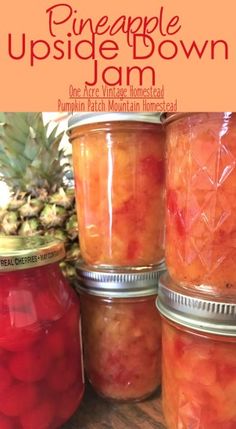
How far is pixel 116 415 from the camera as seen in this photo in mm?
574

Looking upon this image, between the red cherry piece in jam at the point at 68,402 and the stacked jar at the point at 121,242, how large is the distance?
8 cm

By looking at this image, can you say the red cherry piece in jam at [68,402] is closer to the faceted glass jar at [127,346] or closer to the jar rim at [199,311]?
the faceted glass jar at [127,346]

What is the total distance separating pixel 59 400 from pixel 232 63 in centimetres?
51

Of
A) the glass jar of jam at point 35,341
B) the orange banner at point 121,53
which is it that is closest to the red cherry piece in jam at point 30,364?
the glass jar of jam at point 35,341

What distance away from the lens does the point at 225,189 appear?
16.4 inches

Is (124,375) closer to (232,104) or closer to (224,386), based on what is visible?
(224,386)

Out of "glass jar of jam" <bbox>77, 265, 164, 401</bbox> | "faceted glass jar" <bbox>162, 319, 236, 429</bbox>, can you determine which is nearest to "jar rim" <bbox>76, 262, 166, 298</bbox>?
"glass jar of jam" <bbox>77, 265, 164, 401</bbox>

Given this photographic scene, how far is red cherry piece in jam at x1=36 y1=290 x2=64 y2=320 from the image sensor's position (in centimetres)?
51

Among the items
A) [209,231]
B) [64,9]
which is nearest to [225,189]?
[209,231]

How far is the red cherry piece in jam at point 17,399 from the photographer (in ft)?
1.56

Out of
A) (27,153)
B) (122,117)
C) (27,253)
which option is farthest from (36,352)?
(27,153)

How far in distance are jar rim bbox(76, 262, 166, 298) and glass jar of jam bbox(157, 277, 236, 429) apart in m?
0.10

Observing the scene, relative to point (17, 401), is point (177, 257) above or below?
above

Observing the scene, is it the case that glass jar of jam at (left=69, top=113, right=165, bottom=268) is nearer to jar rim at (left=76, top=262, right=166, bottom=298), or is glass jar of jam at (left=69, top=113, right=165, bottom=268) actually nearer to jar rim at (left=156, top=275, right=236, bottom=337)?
jar rim at (left=76, top=262, right=166, bottom=298)
